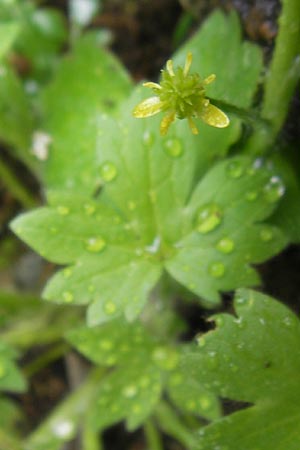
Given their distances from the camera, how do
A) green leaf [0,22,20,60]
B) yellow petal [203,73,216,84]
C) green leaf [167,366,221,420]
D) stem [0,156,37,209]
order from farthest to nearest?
1. stem [0,156,37,209]
2. green leaf [0,22,20,60]
3. green leaf [167,366,221,420]
4. yellow petal [203,73,216,84]

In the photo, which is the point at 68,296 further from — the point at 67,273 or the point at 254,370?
the point at 254,370

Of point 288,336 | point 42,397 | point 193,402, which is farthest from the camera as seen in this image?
point 42,397

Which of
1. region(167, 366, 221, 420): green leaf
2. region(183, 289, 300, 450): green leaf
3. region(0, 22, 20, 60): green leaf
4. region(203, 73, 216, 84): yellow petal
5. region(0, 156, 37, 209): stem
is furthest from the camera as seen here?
region(0, 156, 37, 209): stem

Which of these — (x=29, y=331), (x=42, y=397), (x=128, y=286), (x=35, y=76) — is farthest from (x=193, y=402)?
(x=35, y=76)

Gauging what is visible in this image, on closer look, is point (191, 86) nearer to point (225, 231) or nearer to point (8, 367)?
point (225, 231)

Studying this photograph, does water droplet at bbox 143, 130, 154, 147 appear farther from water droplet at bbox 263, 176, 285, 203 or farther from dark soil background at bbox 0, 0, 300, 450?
dark soil background at bbox 0, 0, 300, 450

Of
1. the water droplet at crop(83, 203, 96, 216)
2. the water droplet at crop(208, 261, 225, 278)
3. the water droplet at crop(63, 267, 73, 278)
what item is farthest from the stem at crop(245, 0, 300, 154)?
the water droplet at crop(63, 267, 73, 278)
